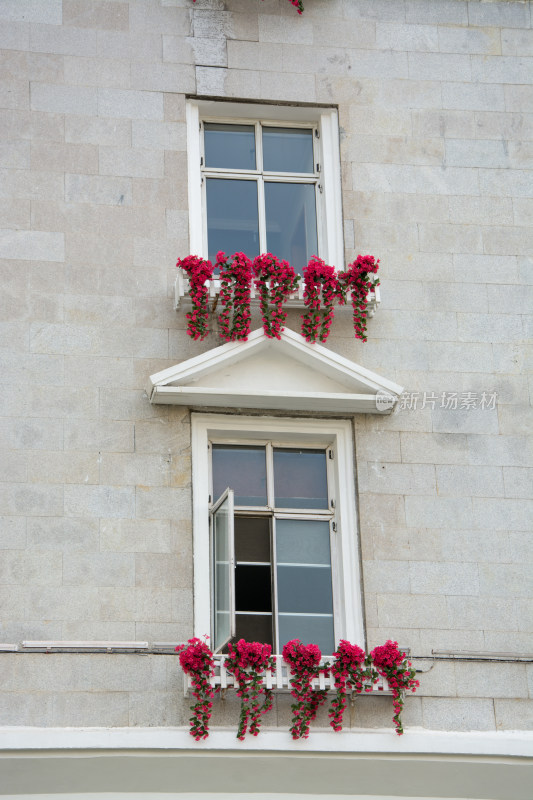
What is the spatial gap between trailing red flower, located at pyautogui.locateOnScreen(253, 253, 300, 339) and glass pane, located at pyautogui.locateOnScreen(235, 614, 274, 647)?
257cm

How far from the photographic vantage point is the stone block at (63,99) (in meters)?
13.2

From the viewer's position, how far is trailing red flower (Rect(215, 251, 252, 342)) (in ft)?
40.5

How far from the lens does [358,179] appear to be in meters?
13.5

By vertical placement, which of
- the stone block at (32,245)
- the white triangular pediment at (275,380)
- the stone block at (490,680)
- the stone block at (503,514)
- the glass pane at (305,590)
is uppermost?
the stone block at (32,245)

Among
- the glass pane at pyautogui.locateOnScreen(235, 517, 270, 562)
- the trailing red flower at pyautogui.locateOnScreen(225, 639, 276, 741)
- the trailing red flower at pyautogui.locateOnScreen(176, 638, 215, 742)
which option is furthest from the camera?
the glass pane at pyautogui.locateOnScreen(235, 517, 270, 562)

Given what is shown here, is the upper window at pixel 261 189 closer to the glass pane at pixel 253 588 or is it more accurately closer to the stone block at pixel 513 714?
the glass pane at pixel 253 588

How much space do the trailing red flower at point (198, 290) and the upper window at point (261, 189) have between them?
0.96m

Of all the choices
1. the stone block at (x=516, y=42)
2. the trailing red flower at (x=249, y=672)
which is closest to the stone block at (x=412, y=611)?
the trailing red flower at (x=249, y=672)

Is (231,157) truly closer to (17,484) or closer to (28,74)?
(28,74)

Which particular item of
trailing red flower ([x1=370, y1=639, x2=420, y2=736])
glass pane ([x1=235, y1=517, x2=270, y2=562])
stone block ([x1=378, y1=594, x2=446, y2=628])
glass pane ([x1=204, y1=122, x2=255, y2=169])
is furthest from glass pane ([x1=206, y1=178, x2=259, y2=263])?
trailing red flower ([x1=370, y1=639, x2=420, y2=736])

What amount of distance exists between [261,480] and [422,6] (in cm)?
554

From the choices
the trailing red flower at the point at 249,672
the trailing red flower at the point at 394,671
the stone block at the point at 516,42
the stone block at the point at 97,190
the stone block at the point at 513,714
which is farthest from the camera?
the stone block at the point at 516,42

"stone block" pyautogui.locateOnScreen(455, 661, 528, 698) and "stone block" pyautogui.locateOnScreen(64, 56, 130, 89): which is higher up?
"stone block" pyautogui.locateOnScreen(64, 56, 130, 89)

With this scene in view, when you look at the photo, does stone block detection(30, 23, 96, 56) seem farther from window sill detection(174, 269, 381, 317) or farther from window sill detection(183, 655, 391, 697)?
window sill detection(183, 655, 391, 697)
